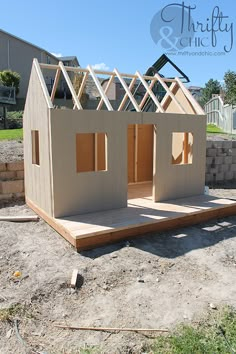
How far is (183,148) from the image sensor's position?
7082 mm

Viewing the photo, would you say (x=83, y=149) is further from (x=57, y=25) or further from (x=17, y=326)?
(x=57, y=25)

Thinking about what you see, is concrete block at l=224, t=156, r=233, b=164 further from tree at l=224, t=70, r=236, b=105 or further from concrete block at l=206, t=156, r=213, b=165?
tree at l=224, t=70, r=236, b=105

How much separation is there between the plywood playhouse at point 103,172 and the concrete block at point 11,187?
47 centimetres

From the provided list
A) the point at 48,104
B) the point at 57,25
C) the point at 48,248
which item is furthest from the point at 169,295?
the point at 57,25

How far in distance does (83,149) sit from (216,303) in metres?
4.41

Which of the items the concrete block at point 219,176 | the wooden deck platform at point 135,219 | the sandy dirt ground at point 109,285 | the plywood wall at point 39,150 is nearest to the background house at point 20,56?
the concrete block at point 219,176

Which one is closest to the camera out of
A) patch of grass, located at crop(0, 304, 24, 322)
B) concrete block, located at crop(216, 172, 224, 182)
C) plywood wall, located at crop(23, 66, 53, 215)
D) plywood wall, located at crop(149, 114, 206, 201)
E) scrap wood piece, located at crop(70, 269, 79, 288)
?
patch of grass, located at crop(0, 304, 24, 322)

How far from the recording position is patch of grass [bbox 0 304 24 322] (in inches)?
119

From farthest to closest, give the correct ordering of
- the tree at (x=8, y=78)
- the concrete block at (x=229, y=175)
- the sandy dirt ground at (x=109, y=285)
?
the tree at (x=8, y=78)
the concrete block at (x=229, y=175)
the sandy dirt ground at (x=109, y=285)

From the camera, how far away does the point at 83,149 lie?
21.9 feet

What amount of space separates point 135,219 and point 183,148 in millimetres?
2802

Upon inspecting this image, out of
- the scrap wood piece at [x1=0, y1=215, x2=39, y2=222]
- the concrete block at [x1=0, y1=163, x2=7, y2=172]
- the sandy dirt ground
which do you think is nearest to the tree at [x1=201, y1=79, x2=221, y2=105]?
the concrete block at [x1=0, y1=163, x2=7, y2=172]

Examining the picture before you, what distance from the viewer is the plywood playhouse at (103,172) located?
492cm

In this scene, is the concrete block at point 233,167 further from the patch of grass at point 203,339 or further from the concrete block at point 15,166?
the patch of grass at point 203,339
